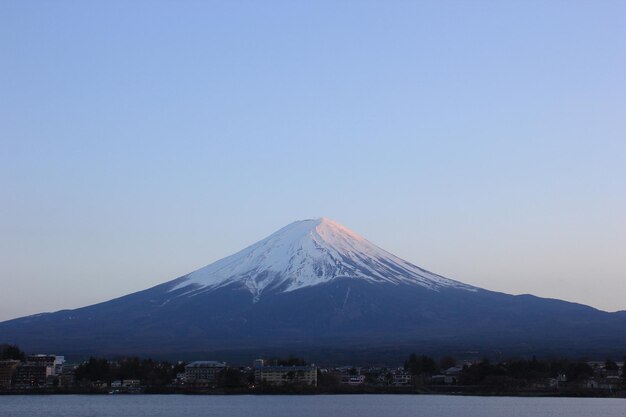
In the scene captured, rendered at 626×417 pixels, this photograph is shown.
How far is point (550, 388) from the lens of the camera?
5788 centimetres

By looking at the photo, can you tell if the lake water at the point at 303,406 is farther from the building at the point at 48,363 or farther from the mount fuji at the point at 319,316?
the mount fuji at the point at 319,316

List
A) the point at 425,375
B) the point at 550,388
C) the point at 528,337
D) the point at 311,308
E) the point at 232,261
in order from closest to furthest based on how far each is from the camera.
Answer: the point at 550,388 → the point at 425,375 → the point at 528,337 → the point at 311,308 → the point at 232,261

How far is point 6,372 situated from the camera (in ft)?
213

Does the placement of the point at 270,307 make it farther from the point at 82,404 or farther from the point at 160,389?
the point at 82,404

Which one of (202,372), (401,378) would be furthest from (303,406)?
(202,372)

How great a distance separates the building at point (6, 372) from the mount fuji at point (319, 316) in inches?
883

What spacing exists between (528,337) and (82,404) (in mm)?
56087

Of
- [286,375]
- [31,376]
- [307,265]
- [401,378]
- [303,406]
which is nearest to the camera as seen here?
[303,406]

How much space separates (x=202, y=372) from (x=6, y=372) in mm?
10484

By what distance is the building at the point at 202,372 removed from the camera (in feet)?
213

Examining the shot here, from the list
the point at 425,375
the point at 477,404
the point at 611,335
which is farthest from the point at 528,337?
the point at 477,404

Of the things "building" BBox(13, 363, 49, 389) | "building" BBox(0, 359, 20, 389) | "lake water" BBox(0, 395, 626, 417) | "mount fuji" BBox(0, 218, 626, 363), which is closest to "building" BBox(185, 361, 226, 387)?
"lake water" BBox(0, 395, 626, 417)

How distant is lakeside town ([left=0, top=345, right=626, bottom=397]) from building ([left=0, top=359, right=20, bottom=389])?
0.17 feet

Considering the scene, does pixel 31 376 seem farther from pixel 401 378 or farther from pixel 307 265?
pixel 307 265
